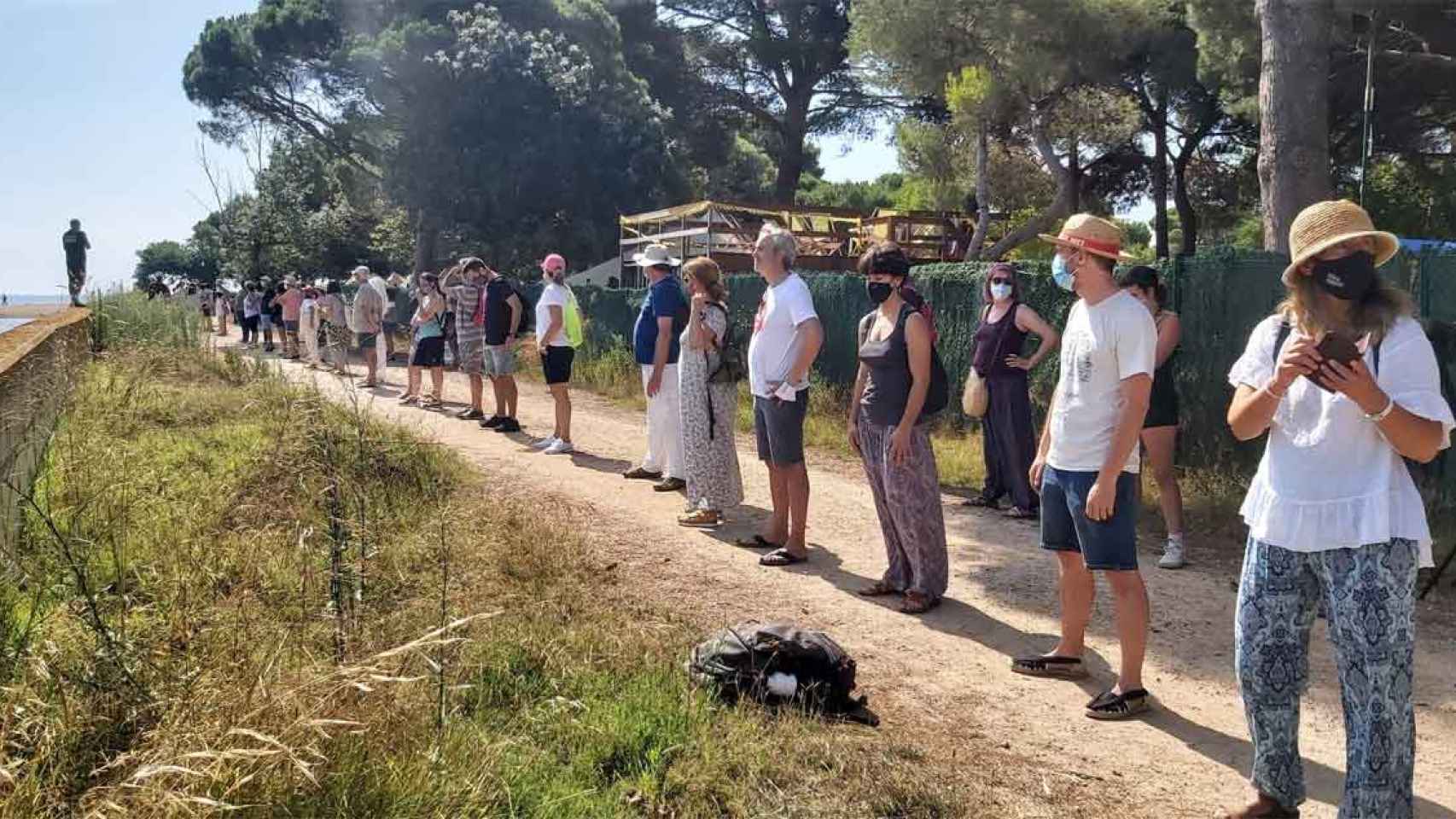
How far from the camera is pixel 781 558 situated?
6609mm

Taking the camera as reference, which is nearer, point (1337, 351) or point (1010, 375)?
point (1337, 351)

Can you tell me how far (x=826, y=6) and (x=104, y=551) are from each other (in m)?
35.5

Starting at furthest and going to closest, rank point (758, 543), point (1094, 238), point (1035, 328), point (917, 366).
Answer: point (1035, 328) < point (758, 543) < point (917, 366) < point (1094, 238)

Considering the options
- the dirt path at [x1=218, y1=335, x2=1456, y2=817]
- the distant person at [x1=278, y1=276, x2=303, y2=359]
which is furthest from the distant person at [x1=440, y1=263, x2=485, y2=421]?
the distant person at [x1=278, y1=276, x2=303, y2=359]

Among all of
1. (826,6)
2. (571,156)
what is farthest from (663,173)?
(826,6)

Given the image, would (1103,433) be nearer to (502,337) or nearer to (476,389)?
(502,337)

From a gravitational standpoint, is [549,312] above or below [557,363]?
above

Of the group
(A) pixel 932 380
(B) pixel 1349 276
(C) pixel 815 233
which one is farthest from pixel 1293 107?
(C) pixel 815 233

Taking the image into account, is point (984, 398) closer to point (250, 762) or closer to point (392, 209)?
point (250, 762)

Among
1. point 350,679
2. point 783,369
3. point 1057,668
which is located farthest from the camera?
point 783,369

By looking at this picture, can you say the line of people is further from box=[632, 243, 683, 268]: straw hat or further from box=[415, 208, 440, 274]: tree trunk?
box=[415, 208, 440, 274]: tree trunk

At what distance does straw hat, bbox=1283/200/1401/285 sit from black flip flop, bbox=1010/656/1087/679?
213 cm

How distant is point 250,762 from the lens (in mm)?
2848

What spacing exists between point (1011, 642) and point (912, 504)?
784 millimetres
